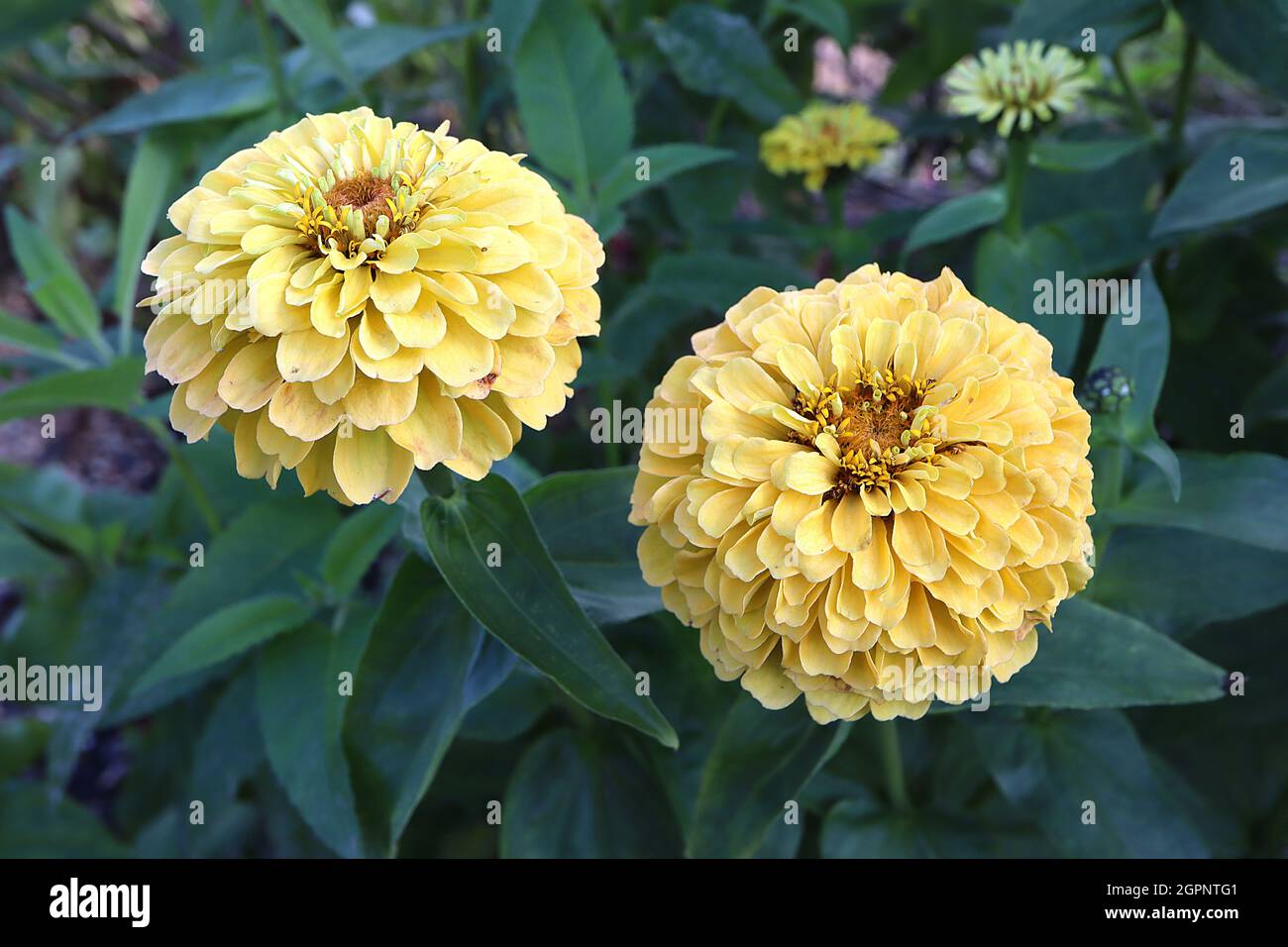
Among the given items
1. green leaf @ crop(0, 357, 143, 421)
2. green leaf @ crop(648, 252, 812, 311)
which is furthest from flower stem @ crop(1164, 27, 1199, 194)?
green leaf @ crop(0, 357, 143, 421)

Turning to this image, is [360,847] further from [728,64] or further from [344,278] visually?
[728,64]

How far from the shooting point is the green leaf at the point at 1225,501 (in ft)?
2.62

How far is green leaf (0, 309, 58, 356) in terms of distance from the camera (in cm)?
111

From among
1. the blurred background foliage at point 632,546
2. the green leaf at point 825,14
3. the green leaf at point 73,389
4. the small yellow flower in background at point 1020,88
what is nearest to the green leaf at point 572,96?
the blurred background foliage at point 632,546

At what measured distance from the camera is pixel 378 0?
1.69m

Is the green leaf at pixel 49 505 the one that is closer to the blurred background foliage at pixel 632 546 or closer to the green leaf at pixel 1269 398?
the blurred background foliage at pixel 632 546

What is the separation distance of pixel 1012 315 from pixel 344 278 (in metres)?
0.63

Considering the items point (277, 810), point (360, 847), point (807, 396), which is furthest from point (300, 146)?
point (277, 810)

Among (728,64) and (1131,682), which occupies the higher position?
(728,64)

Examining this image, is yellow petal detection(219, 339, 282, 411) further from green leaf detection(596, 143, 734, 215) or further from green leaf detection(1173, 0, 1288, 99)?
green leaf detection(1173, 0, 1288, 99)

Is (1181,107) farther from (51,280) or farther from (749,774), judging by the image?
(51,280)

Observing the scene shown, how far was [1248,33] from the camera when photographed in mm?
1084

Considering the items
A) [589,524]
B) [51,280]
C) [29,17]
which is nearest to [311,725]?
[589,524]

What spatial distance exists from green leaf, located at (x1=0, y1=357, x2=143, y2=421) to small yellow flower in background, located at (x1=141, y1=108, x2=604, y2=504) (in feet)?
1.25
